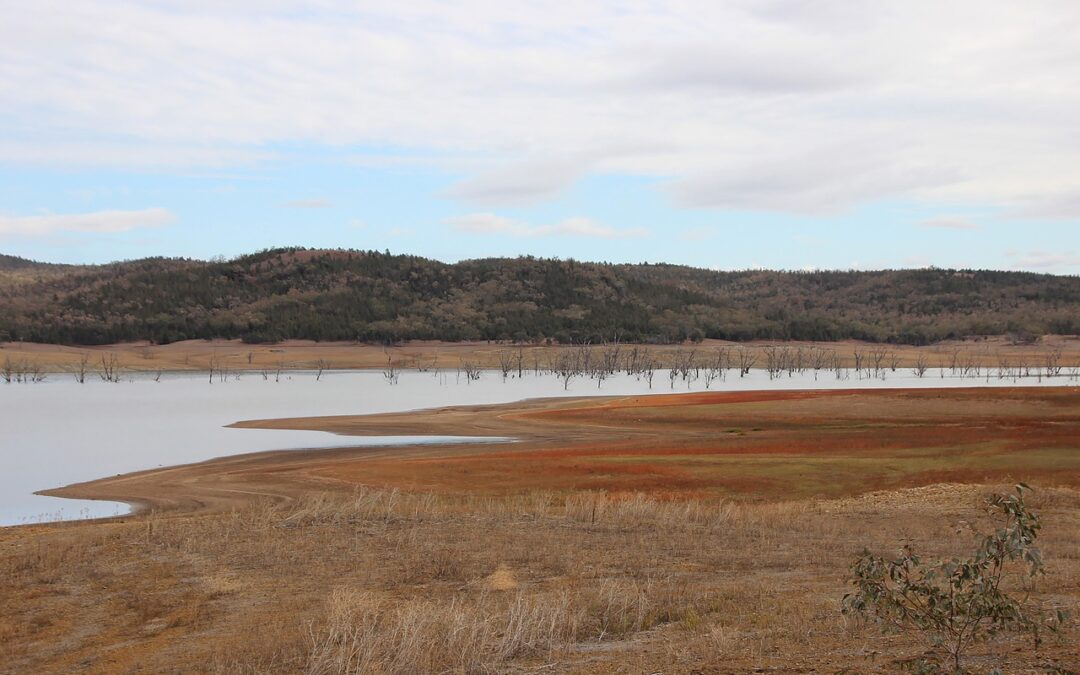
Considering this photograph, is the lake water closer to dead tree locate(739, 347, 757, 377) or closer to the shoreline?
dead tree locate(739, 347, 757, 377)

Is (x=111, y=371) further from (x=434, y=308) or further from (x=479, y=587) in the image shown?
(x=479, y=587)

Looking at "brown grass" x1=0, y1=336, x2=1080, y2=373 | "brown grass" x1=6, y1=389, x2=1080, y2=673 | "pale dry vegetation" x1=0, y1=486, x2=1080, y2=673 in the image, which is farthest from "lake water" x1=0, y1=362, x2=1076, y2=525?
"brown grass" x1=0, y1=336, x2=1080, y2=373

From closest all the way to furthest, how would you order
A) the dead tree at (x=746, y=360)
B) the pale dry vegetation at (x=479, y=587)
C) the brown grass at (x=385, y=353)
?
1. the pale dry vegetation at (x=479, y=587)
2. the dead tree at (x=746, y=360)
3. the brown grass at (x=385, y=353)

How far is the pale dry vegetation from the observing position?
9.96 m

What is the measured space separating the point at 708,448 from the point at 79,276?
182 meters

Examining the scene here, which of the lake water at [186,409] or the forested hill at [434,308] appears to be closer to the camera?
the lake water at [186,409]

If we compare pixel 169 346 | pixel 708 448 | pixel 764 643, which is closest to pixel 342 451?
pixel 708 448

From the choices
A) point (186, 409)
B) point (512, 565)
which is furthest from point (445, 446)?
point (186, 409)

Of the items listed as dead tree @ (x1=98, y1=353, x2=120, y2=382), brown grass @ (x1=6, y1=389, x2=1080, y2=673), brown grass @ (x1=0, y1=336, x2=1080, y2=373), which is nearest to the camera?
brown grass @ (x1=6, y1=389, x2=1080, y2=673)

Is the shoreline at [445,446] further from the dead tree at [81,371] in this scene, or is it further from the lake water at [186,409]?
the dead tree at [81,371]

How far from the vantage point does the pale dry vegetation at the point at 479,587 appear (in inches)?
392

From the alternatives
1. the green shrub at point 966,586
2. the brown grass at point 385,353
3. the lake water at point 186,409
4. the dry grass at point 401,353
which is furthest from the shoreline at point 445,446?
the brown grass at point 385,353

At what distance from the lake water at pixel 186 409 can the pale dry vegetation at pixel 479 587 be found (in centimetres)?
994

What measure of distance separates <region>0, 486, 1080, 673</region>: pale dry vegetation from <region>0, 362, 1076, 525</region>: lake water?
32.6ft
